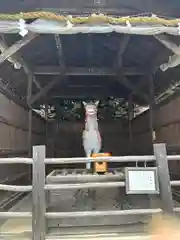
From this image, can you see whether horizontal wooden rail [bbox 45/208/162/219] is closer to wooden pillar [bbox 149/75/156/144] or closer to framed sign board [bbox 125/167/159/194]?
framed sign board [bbox 125/167/159/194]

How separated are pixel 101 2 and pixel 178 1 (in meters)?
1.09

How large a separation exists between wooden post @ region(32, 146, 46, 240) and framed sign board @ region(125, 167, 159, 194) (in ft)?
3.05

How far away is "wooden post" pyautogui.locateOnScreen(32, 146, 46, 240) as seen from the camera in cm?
296

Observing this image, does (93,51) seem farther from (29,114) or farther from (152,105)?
(29,114)

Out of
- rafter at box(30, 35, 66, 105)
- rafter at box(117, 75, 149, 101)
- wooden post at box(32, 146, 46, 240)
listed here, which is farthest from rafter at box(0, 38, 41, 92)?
rafter at box(117, 75, 149, 101)

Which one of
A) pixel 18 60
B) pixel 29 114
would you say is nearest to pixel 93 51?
pixel 18 60

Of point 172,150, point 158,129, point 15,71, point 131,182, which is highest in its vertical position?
point 15,71

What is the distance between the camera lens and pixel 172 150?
6184 millimetres

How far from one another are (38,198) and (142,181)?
1.15m

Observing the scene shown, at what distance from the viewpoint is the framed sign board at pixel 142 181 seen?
10.2 ft

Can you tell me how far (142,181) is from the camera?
316 cm

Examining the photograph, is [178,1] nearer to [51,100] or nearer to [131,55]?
[131,55]

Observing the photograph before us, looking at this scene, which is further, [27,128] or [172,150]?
[27,128]

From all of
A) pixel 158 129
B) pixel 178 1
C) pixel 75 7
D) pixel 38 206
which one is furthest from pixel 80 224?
pixel 158 129
